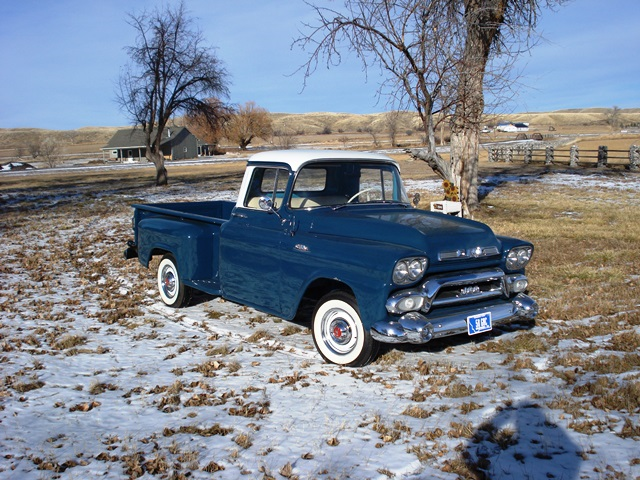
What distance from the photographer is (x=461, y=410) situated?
4352mm

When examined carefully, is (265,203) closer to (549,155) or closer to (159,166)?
(159,166)

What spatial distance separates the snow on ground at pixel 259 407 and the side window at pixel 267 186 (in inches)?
57.1

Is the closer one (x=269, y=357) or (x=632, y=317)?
(x=269, y=357)

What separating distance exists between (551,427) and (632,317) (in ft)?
10.1

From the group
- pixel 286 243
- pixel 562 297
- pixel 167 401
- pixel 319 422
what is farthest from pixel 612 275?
pixel 167 401

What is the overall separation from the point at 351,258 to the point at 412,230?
0.63 meters

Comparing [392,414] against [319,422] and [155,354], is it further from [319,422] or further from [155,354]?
[155,354]

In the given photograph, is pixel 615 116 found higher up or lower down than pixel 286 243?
higher up

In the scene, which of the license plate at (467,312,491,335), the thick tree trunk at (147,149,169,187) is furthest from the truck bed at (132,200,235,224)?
the thick tree trunk at (147,149,169,187)

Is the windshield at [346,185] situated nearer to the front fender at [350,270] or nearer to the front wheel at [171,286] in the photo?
the front fender at [350,270]

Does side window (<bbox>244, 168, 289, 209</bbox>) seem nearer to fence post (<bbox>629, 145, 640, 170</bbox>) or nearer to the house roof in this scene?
fence post (<bbox>629, 145, 640, 170</bbox>)

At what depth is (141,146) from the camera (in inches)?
2948

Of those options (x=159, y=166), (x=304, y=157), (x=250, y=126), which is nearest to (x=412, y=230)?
(x=304, y=157)

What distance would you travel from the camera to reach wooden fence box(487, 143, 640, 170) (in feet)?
92.5
